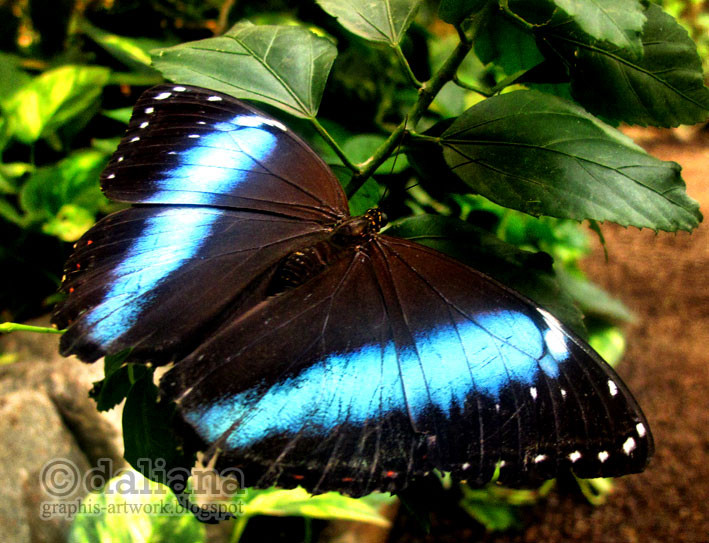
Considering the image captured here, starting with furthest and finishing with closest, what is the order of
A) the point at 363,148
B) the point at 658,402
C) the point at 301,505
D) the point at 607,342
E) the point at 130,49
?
the point at 658,402 → the point at 607,342 → the point at 130,49 → the point at 301,505 → the point at 363,148

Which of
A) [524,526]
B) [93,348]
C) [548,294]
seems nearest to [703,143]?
[524,526]

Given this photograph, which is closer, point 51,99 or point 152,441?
point 152,441

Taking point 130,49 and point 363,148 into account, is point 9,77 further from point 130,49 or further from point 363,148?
point 363,148

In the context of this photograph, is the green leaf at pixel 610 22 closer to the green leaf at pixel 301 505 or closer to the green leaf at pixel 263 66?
the green leaf at pixel 263 66

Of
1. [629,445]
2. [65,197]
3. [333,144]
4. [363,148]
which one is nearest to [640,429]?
[629,445]

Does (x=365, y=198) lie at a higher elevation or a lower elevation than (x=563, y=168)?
lower

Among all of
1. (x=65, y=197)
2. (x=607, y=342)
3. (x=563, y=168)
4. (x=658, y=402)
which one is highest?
(x=563, y=168)

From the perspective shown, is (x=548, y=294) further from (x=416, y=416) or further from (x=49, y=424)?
(x=49, y=424)
